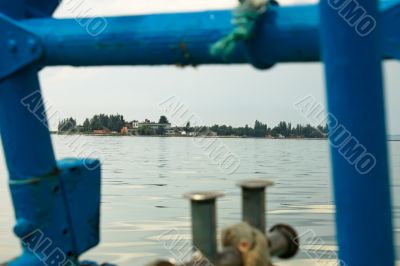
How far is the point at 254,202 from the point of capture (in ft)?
8.71

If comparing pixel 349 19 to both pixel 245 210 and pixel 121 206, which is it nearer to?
pixel 245 210

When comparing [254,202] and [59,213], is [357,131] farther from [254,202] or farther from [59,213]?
[59,213]

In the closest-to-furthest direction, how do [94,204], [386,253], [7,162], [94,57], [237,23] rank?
[386,253] → [237,23] → [94,57] → [7,162] → [94,204]

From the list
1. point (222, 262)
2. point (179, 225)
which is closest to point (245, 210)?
point (222, 262)

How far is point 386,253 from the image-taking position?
5.68ft

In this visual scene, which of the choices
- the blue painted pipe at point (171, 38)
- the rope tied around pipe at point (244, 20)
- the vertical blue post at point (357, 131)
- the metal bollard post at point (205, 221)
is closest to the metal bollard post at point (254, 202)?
the metal bollard post at point (205, 221)

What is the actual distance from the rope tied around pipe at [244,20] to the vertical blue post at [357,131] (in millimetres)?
385

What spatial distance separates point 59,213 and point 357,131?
1.82 metres

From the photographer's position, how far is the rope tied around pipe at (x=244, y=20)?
2031 mm

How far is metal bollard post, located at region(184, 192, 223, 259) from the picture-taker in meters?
2.20

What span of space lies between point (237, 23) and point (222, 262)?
0.85m

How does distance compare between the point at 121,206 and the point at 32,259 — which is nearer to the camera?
the point at 32,259

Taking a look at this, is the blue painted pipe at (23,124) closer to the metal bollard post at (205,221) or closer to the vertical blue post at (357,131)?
the metal bollard post at (205,221)

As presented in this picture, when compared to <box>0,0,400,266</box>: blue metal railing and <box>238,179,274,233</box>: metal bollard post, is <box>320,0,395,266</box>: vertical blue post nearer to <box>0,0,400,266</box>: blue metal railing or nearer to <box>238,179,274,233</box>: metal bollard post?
<box>0,0,400,266</box>: blue metal railing
